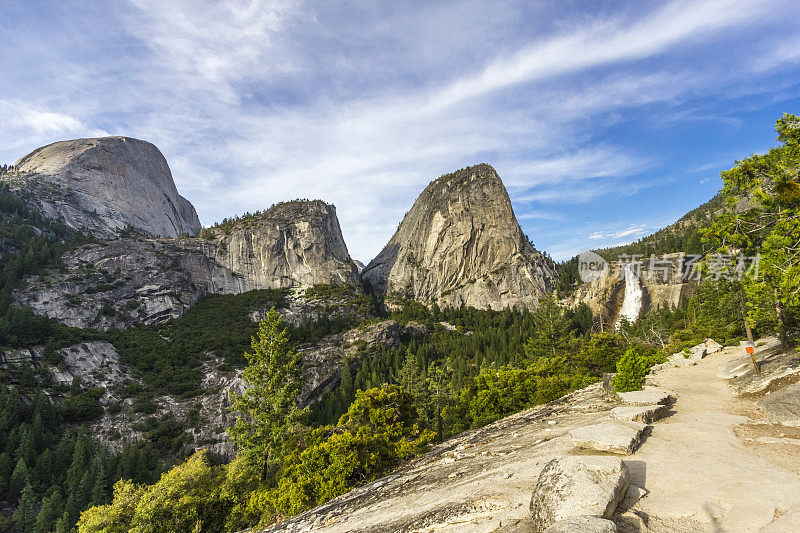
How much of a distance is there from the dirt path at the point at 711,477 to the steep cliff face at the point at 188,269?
454 ft

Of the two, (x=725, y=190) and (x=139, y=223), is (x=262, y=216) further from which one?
(x=725, y=190)

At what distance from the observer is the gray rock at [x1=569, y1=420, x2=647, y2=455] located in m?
9.06

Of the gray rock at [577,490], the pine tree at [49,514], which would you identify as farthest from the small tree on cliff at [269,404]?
the pine tree at [49,514]

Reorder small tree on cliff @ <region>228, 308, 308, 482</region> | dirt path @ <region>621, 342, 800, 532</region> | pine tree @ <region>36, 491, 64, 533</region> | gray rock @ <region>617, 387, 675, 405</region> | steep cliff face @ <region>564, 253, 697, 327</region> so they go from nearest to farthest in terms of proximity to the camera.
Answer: dirt path @ <region>621, 342, 800, 532</region>
gray rock @ <region>617, 387, 675, 405</region>
small tree on cliff @ <region>228, 308, 308, 482</region>
pine tree @ <region>36, 491, 64, 533</region>
steep cliff face @ <region>564, 253, 697, 327</region>

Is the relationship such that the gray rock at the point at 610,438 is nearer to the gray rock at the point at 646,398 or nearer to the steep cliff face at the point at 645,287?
the gray rock at the point at 646,398

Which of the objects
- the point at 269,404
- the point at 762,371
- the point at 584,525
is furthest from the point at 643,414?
the point at 269,404

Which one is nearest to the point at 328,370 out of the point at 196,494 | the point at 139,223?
the point at 196,494

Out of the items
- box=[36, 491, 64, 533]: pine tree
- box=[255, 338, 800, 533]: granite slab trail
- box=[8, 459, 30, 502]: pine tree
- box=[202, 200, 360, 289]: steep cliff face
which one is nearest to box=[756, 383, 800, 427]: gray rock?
box=[255, 338, 800, 533]: granite slab trail

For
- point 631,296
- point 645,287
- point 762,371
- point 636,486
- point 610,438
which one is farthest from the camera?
point 631,296

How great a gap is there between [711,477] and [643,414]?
5.72m

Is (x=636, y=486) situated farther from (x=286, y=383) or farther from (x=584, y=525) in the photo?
(x=286, y=383)

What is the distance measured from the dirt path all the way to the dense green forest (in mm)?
5298

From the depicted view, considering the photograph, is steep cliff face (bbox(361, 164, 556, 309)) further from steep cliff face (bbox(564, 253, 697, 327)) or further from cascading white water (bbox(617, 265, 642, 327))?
cascading white water (bbox(617, 265, 642, 327))

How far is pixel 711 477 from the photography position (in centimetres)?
742
